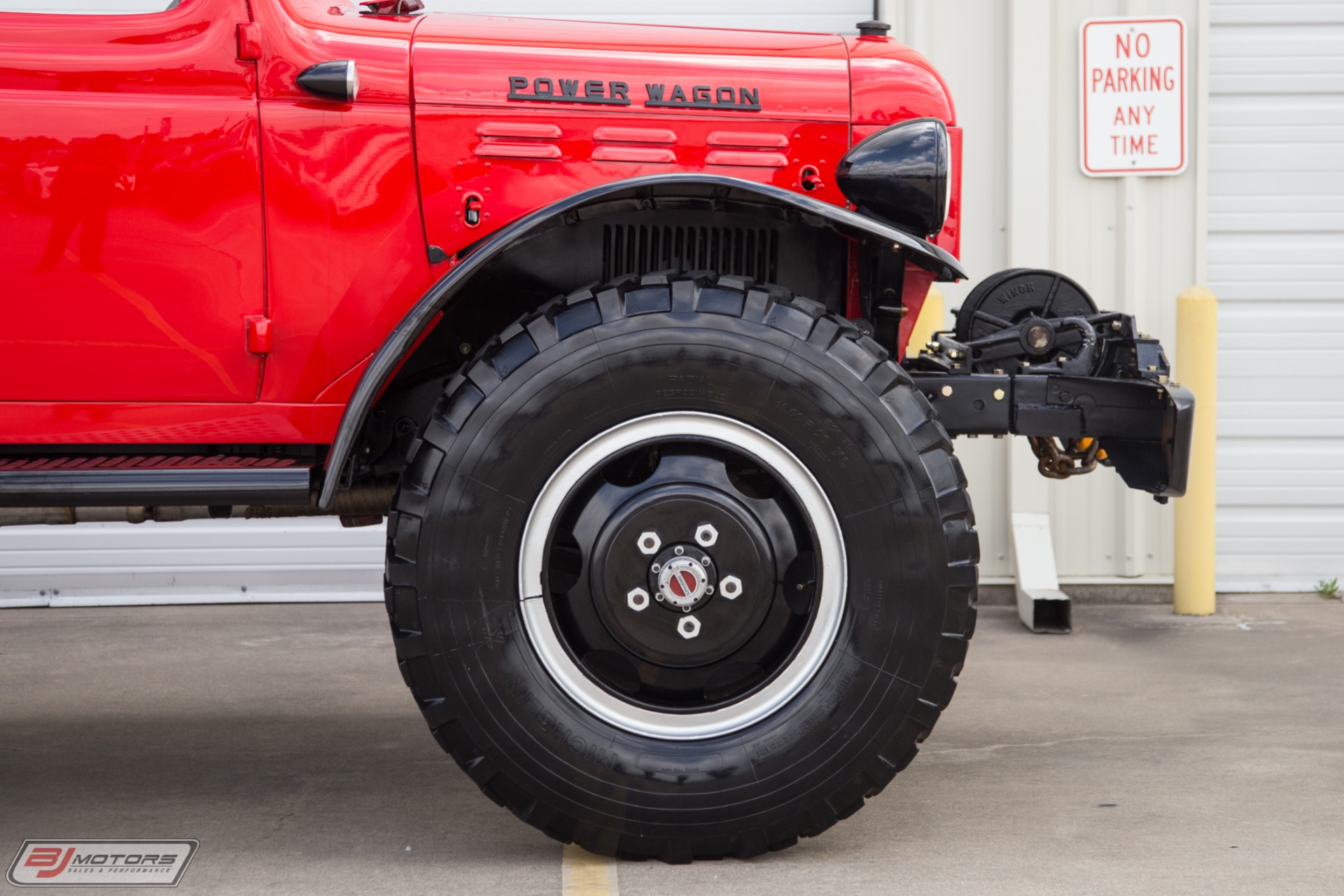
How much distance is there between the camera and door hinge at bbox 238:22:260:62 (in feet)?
9.28

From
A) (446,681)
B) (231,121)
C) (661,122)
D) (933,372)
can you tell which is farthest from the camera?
(933,372)

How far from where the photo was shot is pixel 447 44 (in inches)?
118

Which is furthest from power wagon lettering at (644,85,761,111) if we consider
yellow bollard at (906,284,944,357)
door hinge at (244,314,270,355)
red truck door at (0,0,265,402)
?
yellow bollard at (906,284,944,357)

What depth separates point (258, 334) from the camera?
9.40 feet

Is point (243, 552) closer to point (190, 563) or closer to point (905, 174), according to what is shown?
point (190, 563)

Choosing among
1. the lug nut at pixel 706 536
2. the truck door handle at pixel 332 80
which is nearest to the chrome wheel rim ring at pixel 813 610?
the lug nut at pixel 706 536

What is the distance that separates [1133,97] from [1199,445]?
1.71m

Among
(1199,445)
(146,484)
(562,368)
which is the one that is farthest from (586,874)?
(1199,445)

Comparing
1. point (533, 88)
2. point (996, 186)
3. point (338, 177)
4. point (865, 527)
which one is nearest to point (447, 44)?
point (533, 88)

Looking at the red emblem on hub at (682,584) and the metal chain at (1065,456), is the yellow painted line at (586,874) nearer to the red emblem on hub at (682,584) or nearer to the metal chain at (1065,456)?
the red emblem on hub at (682,584)

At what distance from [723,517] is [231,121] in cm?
142

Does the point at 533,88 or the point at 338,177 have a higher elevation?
the point at 533,88

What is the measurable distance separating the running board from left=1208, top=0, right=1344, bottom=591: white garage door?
4928 millimetres

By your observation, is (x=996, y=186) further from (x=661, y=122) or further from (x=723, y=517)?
(x=723, y=517)
